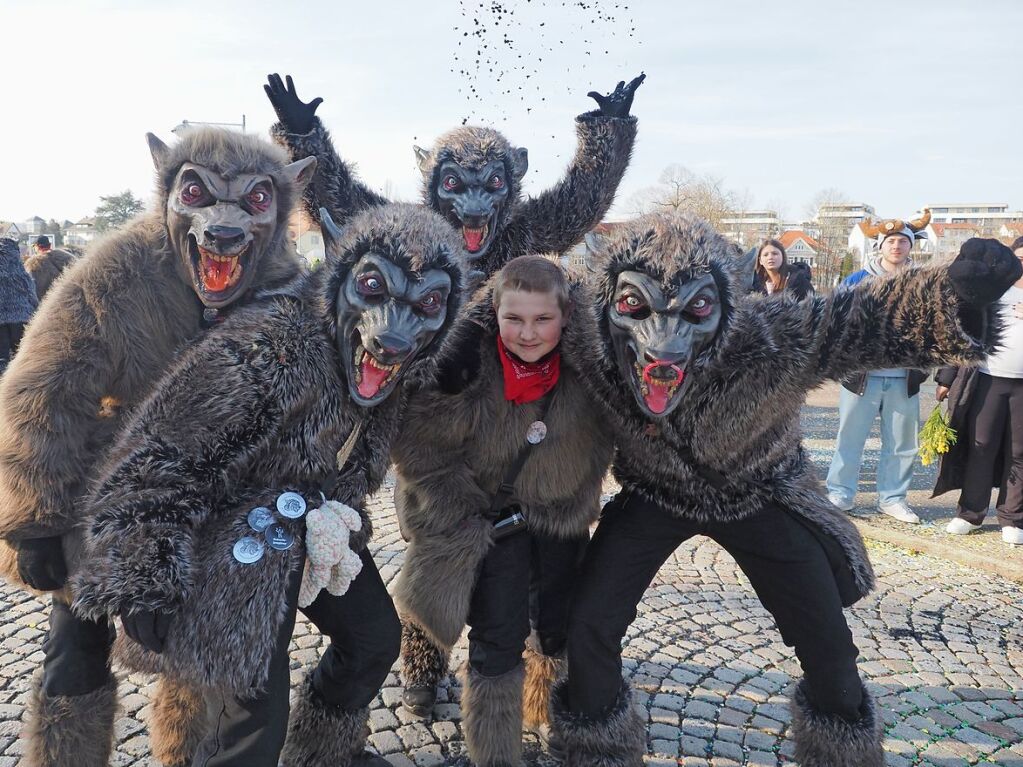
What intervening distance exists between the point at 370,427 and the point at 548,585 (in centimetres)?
109

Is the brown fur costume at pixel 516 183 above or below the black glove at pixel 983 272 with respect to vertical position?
above

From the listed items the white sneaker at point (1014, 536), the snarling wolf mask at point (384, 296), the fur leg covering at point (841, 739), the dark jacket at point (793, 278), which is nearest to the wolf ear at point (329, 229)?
the snarling wolf mask at point (384, 296)

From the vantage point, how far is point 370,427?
2656mm

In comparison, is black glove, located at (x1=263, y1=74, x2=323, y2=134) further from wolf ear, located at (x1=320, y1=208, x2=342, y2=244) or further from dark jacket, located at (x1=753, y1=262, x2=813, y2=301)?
dark jacket, located at (x1=753, y1=262, x2=813, y2=301)

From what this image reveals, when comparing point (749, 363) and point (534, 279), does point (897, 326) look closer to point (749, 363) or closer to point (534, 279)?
point (749, 363)

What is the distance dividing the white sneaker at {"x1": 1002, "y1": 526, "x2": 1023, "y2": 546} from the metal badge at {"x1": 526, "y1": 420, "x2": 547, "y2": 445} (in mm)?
4613

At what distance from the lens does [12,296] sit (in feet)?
26.6

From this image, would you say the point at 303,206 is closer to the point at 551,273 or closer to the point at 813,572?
the point at 551,273

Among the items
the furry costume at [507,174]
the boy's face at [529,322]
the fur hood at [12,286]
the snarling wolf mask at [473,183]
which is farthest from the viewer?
the fur hood at [12,286]

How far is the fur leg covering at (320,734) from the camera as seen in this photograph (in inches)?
108

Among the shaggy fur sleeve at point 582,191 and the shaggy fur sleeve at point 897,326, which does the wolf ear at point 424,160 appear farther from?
the shaggy fur sleeve at point 897,326

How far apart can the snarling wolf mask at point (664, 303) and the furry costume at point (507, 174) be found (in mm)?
1310

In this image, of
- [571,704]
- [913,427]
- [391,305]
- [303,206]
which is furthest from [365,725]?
[913,427]

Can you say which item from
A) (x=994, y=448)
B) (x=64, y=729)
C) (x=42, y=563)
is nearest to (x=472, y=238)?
(x=42, y=563)
